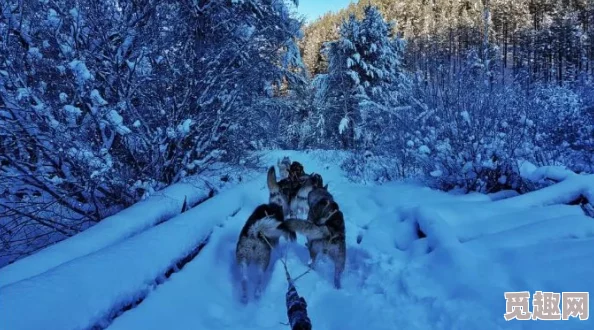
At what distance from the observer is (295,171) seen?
8781 mm

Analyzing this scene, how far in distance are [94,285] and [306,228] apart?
84.8 inches

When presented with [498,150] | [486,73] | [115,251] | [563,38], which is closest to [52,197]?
[115,251]

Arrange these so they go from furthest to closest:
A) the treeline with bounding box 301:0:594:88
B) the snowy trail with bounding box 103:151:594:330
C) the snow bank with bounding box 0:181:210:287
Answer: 1. the treeline with bounding box 301:0:594:88
2. the snow bank with bounding box 0:181:210:287
3. the snowy trail with bounding box 103:151:594:330

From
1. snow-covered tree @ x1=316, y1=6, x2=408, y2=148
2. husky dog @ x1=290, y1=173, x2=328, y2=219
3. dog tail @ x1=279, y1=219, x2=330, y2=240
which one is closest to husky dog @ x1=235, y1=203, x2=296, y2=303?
dog tail @ x1=279, y1=219, x2=330, y2=240

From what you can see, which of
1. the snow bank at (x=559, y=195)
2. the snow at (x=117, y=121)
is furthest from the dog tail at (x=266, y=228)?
the snow bank at (x=559, y=195)

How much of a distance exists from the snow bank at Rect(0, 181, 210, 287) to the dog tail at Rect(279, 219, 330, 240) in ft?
6.11

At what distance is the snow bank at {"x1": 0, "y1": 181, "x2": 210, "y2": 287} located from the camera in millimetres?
3234

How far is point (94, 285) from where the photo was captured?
271 cm

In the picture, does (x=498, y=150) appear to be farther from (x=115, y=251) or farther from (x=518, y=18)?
(x=518, y=18)

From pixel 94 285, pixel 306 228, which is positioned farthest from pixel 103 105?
Result: pixel 94 285

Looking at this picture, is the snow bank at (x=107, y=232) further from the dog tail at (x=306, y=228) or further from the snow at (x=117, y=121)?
the dog tail at (x=306, y=228)

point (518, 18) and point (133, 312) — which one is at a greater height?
point (518, 18)

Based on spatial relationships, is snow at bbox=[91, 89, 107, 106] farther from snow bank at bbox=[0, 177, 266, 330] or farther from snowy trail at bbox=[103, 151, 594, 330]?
snowy trail at bbox=[103, 151, 594, 330]

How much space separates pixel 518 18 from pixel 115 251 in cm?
7060
